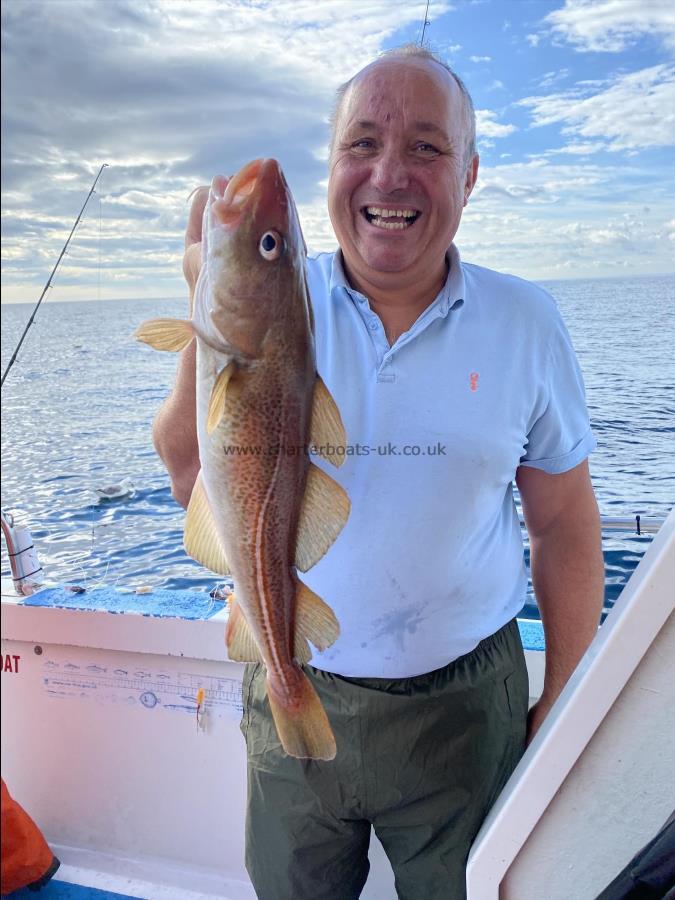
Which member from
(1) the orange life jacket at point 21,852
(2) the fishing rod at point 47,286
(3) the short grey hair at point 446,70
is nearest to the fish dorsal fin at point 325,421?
(3) the short grey hair at point 446,70

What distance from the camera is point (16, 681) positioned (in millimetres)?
3150

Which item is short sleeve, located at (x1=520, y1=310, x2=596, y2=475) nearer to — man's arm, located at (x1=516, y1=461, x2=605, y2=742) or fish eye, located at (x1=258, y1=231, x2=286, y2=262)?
man's arm, located at (x1=516, y1=461, x2=605, y2=742)

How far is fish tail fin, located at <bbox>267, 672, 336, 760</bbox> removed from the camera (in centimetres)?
148

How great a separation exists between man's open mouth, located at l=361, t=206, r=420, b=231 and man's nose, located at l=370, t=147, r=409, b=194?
5 centimetres

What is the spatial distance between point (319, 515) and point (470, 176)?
1.16m

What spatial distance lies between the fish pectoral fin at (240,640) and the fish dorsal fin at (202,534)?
0.34 ft

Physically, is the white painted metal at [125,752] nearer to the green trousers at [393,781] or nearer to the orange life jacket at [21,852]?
the orange life jacket at [21,852]

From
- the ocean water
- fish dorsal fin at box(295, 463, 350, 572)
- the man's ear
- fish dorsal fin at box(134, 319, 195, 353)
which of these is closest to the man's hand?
fish dorsal fin at box(134, 319, 195, 353)

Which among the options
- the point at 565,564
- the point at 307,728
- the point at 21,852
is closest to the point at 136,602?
the point at 21,852

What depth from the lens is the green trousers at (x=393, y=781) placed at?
174cm

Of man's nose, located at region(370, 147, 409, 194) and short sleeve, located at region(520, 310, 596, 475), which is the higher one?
man's nose, located at region(370, 147, 409, 194)

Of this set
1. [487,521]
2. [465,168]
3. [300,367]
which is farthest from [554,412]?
[300,367]

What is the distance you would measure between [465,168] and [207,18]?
1.98m

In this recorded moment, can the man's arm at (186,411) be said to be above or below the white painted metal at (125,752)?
above
